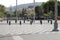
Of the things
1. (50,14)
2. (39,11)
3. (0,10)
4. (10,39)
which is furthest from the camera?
(39,11)

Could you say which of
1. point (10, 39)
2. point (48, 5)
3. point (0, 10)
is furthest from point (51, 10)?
point (10, 39)

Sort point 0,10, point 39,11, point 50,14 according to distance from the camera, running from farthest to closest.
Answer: point 39,11, point 0,10, point 50,14

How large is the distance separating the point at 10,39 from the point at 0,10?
120633 mm

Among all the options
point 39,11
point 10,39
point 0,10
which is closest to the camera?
point 10,39

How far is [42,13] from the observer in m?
146

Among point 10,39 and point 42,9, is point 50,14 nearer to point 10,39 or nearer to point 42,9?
point 42,9

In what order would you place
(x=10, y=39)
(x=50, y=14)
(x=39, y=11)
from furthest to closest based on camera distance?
(x=39, y=11)
(x=50, y=14)
(x=10, y=39)

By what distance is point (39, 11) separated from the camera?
15138 cm

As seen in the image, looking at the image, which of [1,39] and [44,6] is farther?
[44,6]

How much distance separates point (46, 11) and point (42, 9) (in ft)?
16.4

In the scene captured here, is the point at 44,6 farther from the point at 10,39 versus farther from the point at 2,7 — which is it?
the point at 10,39

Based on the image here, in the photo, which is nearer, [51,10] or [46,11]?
[51,10]

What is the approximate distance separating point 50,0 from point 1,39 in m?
127

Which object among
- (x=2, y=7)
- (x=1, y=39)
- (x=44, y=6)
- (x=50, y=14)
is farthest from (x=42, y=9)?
(x=1, y=39)
